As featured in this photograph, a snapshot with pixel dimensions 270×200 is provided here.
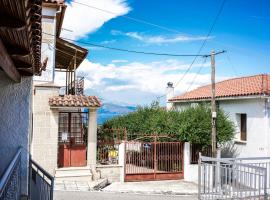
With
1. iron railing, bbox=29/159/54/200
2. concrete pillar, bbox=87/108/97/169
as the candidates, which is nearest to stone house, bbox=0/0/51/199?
iron railing, bbox=29/159/54/200

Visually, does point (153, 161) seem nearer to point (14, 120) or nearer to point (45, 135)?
point (45, 135)

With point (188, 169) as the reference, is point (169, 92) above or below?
above

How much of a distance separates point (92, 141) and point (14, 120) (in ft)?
30.2

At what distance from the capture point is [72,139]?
15977 millimetres

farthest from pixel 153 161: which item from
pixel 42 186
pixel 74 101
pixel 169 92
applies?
pixel 169 92

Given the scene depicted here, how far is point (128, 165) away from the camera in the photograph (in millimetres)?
16078

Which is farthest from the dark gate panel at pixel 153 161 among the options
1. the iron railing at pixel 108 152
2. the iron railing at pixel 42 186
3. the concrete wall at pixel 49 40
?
the iron railing at pixel 42 186

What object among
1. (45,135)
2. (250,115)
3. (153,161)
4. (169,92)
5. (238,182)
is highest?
(169,92)

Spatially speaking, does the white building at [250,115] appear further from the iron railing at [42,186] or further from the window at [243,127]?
the iron railing at [42,186]

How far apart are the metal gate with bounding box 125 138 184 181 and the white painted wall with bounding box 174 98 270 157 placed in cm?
309

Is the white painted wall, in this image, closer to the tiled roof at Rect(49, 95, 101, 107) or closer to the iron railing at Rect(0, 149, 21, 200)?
the tiled roof at Rect(49, 95, 101, 107)

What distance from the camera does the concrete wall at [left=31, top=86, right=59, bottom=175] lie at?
15016 mm

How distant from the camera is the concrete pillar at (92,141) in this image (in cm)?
1558

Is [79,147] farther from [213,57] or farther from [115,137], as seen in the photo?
[213,57]
